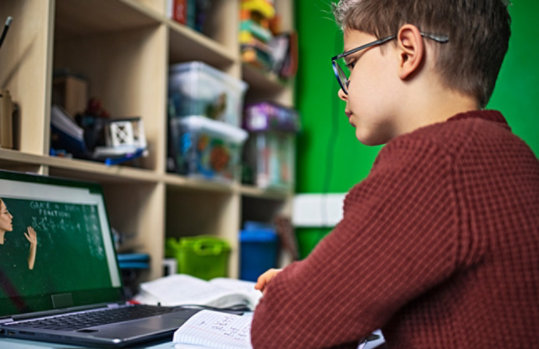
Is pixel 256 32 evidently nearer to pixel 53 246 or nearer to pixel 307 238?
pixel 307 238

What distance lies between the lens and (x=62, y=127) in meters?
1.22

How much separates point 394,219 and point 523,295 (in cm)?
16

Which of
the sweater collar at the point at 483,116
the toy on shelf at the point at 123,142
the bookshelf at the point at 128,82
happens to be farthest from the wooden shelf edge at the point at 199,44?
the sweater collar at the point at 483,116

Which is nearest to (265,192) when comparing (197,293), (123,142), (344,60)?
(123,142)

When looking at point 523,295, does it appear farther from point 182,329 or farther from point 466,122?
point 182,329

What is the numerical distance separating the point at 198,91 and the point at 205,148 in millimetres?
174

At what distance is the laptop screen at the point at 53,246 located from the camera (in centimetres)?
90

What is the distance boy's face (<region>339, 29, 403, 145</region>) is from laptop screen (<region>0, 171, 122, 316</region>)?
0.61 m

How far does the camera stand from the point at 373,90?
0.74 metres

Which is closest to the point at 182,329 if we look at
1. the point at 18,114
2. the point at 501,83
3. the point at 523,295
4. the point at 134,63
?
the point at 523,295

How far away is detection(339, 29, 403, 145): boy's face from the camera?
72 cm

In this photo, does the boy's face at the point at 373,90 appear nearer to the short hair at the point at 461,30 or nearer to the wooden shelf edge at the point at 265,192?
the short hair at the point at 461,30

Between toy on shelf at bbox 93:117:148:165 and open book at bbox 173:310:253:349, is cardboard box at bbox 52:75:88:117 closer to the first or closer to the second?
toy on shelf at bbox 93:117:148:165

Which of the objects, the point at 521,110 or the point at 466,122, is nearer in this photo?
the point at 466,122
